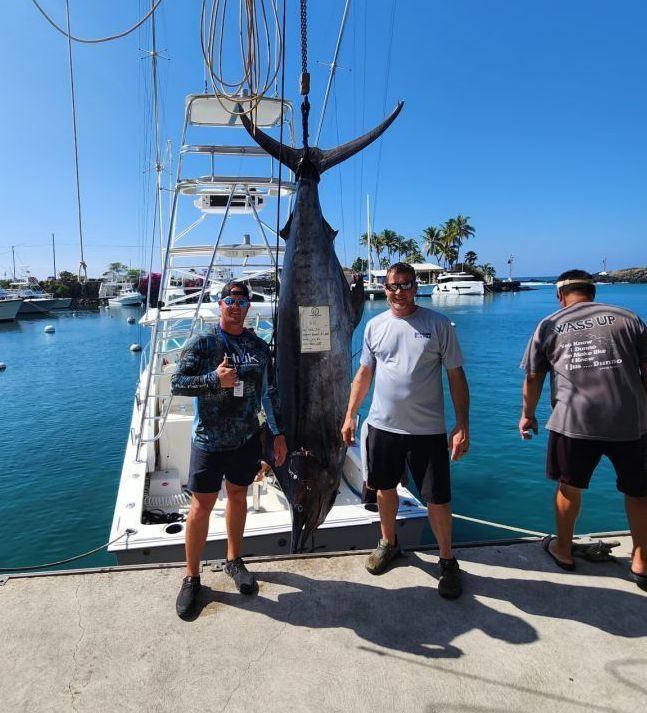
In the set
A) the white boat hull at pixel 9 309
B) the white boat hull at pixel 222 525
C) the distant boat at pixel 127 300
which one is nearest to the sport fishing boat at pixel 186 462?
the white boat hull at pixel 222 525

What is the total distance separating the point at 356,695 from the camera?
1.79 m

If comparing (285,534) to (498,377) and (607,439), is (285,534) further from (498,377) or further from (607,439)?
(498,377)

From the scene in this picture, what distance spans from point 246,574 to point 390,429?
1057 mm

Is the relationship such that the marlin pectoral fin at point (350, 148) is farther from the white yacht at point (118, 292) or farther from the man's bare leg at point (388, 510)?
the white yacht at point (118, 292)

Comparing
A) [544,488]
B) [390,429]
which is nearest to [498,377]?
[544,488]

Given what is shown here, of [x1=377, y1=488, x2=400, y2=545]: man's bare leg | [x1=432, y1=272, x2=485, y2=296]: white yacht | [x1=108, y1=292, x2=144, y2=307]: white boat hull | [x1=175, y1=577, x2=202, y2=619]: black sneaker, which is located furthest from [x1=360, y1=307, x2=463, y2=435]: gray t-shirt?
[x1=432, y1=272, x2=485, y2=296]: white yacht

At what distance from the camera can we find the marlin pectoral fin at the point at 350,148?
2.36 m

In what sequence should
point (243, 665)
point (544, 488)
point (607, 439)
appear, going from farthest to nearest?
point (544, 488) → point (607, 439) → point (243, 665)

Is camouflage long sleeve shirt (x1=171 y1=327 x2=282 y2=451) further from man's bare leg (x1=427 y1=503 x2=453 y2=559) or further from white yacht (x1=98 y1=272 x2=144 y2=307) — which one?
white yacht (x1=98 y1=272 x2=144 y2=307)

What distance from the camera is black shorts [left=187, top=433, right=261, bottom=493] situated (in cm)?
237

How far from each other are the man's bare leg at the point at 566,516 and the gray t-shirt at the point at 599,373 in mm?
359

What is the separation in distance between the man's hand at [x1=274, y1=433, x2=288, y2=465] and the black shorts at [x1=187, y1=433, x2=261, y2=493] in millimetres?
108

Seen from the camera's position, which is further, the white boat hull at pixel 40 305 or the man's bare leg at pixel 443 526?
the white boat hull at pixel 40 305

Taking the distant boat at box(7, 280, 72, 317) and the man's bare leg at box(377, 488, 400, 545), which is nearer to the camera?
the man's bare leg at box(377, 488, 400, 545)
